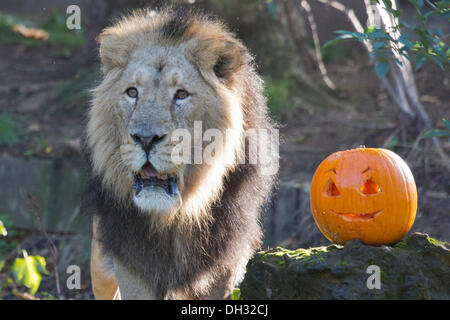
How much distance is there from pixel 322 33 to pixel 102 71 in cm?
632

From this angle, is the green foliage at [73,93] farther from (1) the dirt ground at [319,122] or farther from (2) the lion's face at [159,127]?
(2) the lion's face at [159,127]

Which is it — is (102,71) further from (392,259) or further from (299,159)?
(299,159)

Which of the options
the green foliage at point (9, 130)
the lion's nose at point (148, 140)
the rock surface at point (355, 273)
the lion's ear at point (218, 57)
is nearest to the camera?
the rock surface at point (355, 273)

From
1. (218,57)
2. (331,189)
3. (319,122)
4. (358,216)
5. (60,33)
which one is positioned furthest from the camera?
(60,33)

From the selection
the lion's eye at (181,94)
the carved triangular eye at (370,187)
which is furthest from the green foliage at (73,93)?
the carved triangular eye at (370,187)

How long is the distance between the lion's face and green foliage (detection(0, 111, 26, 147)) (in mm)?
→ 3712

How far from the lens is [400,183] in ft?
10.2

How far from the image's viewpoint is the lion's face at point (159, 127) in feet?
10.2

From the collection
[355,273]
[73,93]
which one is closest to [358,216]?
[355,273]

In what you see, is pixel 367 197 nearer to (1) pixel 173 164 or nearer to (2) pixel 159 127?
(1) pixel 173 164

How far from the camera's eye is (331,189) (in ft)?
10.7

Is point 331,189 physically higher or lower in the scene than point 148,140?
lower

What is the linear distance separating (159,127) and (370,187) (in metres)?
1.19

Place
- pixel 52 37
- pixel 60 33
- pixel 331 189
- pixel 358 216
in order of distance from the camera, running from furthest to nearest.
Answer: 1. pixel 60 33
2. pixel 52 37
3. pixel 331 189
4. pixel 358 216
